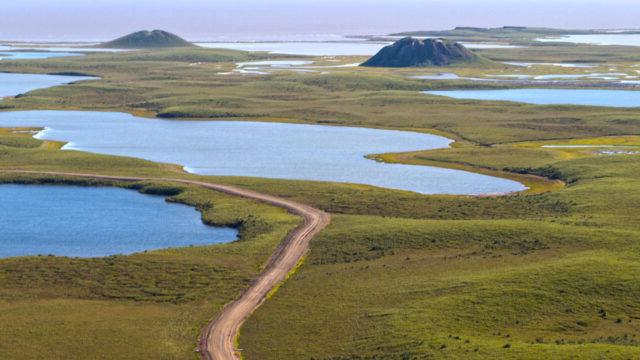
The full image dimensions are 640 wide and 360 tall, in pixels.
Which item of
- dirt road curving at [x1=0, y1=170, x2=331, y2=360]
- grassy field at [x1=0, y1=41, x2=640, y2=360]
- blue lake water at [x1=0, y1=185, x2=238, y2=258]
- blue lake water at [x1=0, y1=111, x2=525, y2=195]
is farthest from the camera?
blue lake water at [x1=0, y1=111, x2=525, y2=195]

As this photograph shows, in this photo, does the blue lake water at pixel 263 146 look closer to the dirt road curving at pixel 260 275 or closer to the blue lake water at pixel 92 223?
the dirt road curving at pixel 260 275

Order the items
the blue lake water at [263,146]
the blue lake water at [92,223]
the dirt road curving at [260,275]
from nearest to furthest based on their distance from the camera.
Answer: the dirt road curving at [260,275] < the blue lake water at [92,223] < the blue lake water at [263,146]

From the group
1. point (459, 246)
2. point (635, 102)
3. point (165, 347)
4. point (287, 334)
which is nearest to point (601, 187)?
point (459, 246)

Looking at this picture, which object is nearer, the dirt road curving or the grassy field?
the grassy field

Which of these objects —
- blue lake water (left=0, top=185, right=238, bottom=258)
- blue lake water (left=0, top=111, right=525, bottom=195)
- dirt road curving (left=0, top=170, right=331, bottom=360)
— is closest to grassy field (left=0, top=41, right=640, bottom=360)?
dirt road curving (left=0, top=170, right=331, bottom=360)

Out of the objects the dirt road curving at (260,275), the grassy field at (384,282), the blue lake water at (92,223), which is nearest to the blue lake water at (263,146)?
the grassy field at (384,282)

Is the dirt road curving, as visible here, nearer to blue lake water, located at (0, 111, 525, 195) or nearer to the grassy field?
the grassy field

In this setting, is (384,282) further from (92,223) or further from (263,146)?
(263,146)
